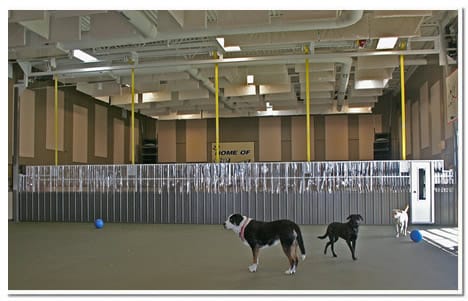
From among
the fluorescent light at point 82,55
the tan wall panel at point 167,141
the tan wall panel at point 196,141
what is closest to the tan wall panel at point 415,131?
the tan wall panel at point 196,141

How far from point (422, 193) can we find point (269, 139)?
34.8ft

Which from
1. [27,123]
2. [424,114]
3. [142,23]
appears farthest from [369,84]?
[27,123]

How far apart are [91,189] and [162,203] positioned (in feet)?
5.93

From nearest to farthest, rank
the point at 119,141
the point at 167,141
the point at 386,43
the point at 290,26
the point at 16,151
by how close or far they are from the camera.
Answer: the point at 290,26 < the point at 386,43 < the point at 16,151 < the point at 119,141 < the point at 167,141

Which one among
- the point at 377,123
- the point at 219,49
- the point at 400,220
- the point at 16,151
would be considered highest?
the point at 219,49

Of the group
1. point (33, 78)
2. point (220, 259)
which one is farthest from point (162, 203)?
point (33, 78)

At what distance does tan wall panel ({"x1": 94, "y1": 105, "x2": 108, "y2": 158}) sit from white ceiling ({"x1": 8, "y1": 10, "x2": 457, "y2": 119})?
145cm

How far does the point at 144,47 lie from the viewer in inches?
381

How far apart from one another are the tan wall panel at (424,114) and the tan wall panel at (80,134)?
34.9 feet

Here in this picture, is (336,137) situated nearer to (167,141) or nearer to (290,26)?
(167,141)

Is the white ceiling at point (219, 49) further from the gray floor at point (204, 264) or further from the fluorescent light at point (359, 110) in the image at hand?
the gray floor at point (204, 264)

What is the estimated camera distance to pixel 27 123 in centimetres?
1155

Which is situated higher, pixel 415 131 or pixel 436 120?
pixel 436 120

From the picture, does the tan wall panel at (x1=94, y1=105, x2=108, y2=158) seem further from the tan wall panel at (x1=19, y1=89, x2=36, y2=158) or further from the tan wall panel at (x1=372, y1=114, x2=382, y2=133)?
the tan wall panel at (x1=372, y1=114, x2=382, y2=133)
